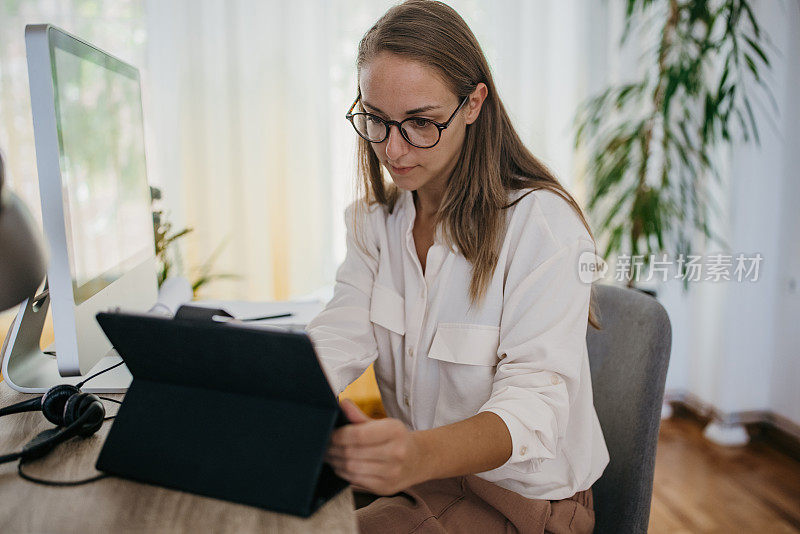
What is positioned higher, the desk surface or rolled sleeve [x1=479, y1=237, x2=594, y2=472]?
rolled sleeve [x1=479, y1=237, x2=594, y2=472]

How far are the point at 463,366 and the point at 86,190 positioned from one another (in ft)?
1.99

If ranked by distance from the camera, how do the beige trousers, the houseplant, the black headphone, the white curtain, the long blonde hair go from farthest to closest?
the white curtain < the houseplant < the long blonde hair < the beige trousers < the black headphone

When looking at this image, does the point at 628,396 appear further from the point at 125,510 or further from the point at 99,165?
the point at 99,165

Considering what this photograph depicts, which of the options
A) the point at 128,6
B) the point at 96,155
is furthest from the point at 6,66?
the point at 96,155

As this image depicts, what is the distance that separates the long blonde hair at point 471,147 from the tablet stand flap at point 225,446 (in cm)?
44

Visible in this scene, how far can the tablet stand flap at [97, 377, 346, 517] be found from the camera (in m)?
0.62

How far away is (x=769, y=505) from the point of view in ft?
6.72

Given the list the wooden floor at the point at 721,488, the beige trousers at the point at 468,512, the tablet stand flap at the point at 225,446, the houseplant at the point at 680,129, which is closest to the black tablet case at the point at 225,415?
the tablet stand flap at the point at 225,446

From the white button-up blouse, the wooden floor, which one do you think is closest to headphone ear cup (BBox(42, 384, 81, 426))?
the white button-up blouse

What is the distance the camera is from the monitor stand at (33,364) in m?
0.99

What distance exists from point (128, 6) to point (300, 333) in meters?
→ 2.54

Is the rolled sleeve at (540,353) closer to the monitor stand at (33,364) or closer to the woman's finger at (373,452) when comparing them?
the woman's finger at (373,452)

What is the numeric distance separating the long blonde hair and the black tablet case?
0.44 meters

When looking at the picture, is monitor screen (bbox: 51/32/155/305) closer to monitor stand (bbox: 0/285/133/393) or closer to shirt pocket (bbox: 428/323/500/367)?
monitor stand (bbox: 0/285/133/393)
